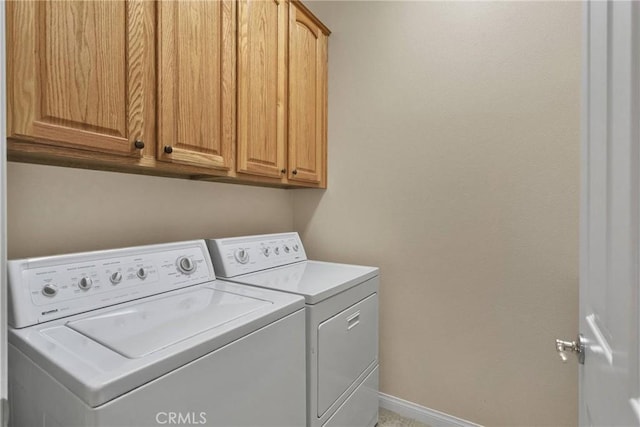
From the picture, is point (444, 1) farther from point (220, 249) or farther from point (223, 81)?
point (220, 249)

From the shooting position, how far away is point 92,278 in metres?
1.01

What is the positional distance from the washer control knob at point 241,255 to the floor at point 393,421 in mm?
1238

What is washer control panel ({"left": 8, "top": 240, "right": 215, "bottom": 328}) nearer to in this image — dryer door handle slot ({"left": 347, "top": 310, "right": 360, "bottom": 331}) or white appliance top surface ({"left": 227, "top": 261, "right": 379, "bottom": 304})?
white appliance top surface ({"left": 227, "top": 261, "right": 379, "bottom": 304})

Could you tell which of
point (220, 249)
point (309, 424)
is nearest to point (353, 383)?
point (309, 424)

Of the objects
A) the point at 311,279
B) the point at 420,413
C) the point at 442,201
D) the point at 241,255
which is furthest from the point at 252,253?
the point at 420,413

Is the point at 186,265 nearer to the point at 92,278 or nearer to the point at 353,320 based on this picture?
the point at 92,278

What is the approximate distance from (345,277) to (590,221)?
0.97m

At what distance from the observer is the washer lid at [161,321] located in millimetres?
768

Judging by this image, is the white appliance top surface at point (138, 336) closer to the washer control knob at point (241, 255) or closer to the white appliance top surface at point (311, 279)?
the white appliance top surface at point (311, 279)

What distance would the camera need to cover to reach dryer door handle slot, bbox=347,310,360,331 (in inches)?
56.6

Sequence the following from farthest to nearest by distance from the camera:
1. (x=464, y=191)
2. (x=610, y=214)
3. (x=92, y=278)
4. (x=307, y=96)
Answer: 1. (x=307, y=96)
2. (x=464, y=191)
3. (x=92, y=278)
4. (x=610, y=214)

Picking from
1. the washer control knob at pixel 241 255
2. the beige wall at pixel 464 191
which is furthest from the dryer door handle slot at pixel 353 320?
the washer control knob at pixel 241 255

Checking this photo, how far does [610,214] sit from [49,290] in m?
1.45

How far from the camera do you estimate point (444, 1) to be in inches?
67.7
